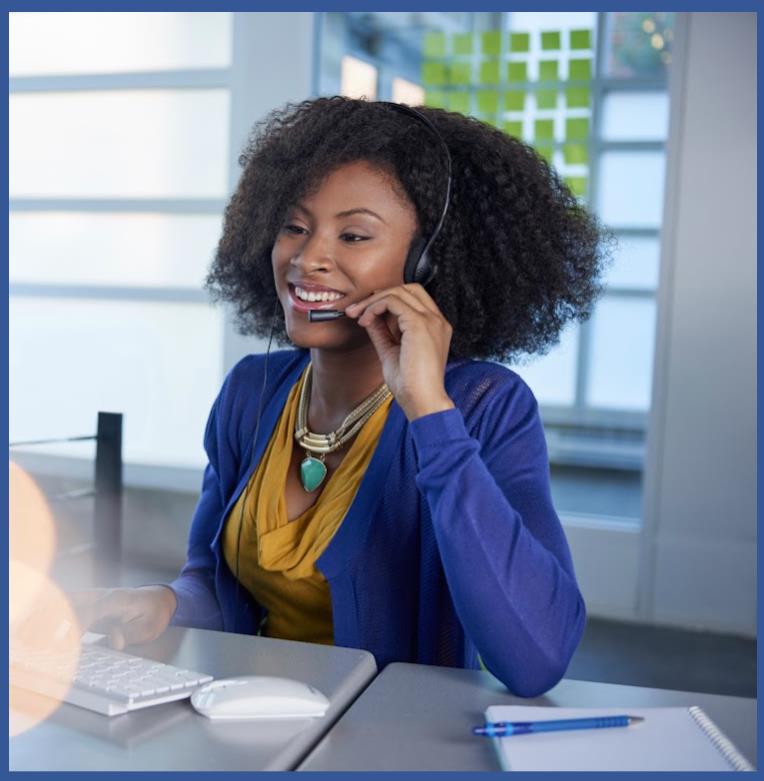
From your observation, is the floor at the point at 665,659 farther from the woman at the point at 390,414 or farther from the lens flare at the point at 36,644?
the lens flare at the point at 36,644

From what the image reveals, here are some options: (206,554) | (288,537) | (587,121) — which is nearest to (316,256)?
(288,537)

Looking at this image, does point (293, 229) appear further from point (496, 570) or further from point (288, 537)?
point (496, 570)

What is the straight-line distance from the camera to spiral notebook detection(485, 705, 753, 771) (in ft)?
2.84

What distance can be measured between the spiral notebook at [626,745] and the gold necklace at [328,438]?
643 millimetres

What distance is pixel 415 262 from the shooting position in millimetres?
1553

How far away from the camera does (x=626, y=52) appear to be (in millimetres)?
3766

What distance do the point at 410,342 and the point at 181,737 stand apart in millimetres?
618

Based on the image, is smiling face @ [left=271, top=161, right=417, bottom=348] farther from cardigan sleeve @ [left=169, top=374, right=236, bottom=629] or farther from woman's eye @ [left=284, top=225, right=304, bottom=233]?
cardigan sleeve @ [left=169, top=374, right=236, bottom=629]

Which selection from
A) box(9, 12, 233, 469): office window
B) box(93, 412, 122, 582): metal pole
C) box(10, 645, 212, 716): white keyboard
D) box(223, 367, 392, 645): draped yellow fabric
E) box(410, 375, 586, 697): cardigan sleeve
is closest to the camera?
box(10, 645, 212, 716): white keyboard

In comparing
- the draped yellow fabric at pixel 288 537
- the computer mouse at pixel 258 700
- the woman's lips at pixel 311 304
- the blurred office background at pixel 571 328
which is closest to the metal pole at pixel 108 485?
the blurred office background at pixel 571 328

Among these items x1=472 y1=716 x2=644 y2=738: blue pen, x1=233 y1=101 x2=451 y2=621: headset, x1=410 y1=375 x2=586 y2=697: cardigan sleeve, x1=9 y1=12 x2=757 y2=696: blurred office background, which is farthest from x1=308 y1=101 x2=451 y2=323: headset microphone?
x1=9 y1=12 x2=757 y2=696: blurred office background

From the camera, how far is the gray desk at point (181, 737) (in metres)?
0.85

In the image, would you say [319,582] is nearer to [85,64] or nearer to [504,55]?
[504,55]

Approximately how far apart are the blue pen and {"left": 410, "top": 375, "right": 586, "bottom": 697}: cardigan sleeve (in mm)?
154
